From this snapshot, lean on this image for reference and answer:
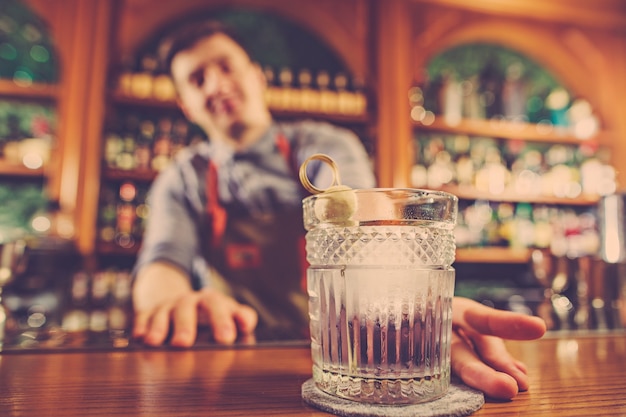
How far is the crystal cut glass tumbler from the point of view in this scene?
43cm

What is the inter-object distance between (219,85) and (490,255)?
1817 mm

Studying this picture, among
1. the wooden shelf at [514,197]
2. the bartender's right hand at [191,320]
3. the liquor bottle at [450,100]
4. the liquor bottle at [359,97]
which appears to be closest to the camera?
the bartender's right hand at [191,320]

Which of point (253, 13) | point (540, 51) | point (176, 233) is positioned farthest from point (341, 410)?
point (540, 51)

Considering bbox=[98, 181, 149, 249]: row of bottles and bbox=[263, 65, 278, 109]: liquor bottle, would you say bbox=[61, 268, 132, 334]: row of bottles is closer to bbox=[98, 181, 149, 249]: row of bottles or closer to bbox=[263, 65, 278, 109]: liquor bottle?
bbox=[98, 181, 149, 249]: row of bottles

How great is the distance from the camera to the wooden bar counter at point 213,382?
40cm

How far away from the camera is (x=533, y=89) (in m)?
3.42

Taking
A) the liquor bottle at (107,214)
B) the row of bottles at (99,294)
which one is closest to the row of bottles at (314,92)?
the liquor bottle at (107,214)

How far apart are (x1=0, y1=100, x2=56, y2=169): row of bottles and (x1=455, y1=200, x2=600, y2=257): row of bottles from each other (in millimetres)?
2397

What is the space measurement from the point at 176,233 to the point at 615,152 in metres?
2.88

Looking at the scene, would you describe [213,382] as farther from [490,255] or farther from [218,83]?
[490,255]

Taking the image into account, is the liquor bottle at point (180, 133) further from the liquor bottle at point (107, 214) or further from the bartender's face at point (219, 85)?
the liquor bottle at point (107, 214)

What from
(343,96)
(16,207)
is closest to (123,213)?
(16,207)

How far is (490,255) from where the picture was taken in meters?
2.85

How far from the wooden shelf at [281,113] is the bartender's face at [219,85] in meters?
0.14
